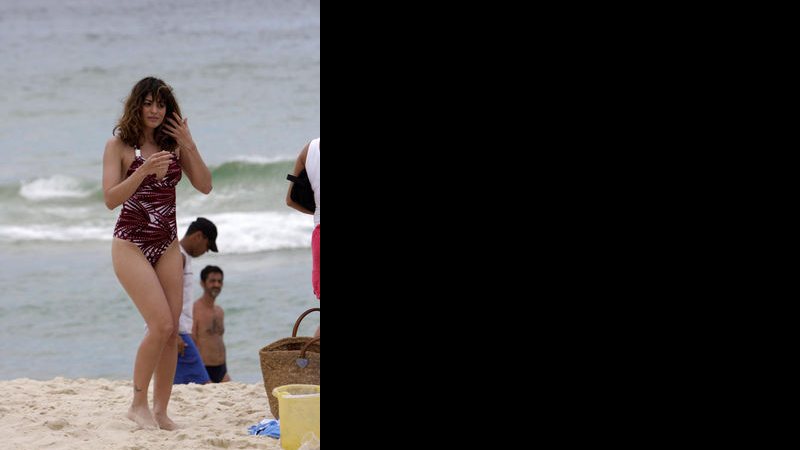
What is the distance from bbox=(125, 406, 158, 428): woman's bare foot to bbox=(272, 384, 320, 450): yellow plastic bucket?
0.76 meters

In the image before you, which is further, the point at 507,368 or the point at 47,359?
the point at 47,359

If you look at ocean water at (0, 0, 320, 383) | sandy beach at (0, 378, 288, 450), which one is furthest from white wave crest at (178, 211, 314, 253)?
sandy beach at (0, 378, 288, 450)

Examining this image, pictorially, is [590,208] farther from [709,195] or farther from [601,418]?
[601,418]

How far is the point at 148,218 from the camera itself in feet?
16.3

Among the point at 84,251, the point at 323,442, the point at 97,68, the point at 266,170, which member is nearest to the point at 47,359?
the point at 84,251

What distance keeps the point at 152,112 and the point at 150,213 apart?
0.43 meters

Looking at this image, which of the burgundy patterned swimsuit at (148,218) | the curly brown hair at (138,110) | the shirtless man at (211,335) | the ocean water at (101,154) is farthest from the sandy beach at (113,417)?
the ocean water at (101,154)

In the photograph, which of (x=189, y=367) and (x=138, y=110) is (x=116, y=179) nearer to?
(x=138, y=110)

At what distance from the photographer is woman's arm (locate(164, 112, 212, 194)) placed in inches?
200

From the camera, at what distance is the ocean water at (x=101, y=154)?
11.8m

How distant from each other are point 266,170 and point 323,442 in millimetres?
17874

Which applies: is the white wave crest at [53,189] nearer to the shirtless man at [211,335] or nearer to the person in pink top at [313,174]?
the shirtless man at [211,335]

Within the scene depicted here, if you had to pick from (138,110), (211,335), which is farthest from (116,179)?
(211,335)

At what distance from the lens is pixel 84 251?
1620 centimetres
